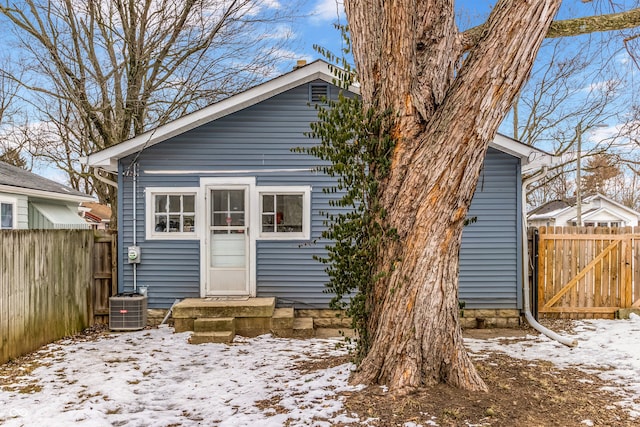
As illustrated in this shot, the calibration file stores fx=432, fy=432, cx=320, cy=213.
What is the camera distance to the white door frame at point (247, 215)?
6816mm

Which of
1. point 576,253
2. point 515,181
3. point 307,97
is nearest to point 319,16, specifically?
point 307,97

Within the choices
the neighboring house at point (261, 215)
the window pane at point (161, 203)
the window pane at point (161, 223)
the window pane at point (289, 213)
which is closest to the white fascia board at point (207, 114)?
the neighboring house at point (261, 215)

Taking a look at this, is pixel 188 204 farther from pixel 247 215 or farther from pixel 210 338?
pixel 210 338

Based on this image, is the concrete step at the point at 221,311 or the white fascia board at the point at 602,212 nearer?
the concrete step at the point at 221,311

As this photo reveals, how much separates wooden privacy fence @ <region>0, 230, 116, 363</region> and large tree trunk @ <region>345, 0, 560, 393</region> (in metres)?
4.13

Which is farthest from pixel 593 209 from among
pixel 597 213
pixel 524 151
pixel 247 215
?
pixel 247 215

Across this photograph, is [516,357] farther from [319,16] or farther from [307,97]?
[319,16]

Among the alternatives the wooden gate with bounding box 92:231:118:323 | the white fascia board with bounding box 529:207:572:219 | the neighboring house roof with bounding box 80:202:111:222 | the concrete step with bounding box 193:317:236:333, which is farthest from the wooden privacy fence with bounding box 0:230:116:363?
the white fascia board with bounding box 529:207:572:219

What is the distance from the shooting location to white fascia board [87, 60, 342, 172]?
257 inches

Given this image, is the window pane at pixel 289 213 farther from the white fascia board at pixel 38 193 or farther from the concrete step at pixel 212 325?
the white fascia board at pixel 38 193

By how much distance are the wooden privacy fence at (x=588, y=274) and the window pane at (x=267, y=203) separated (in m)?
4.46

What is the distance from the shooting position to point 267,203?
6.91 m

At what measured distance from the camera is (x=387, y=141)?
11.7 feet

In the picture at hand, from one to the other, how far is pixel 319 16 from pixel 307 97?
5.11m
